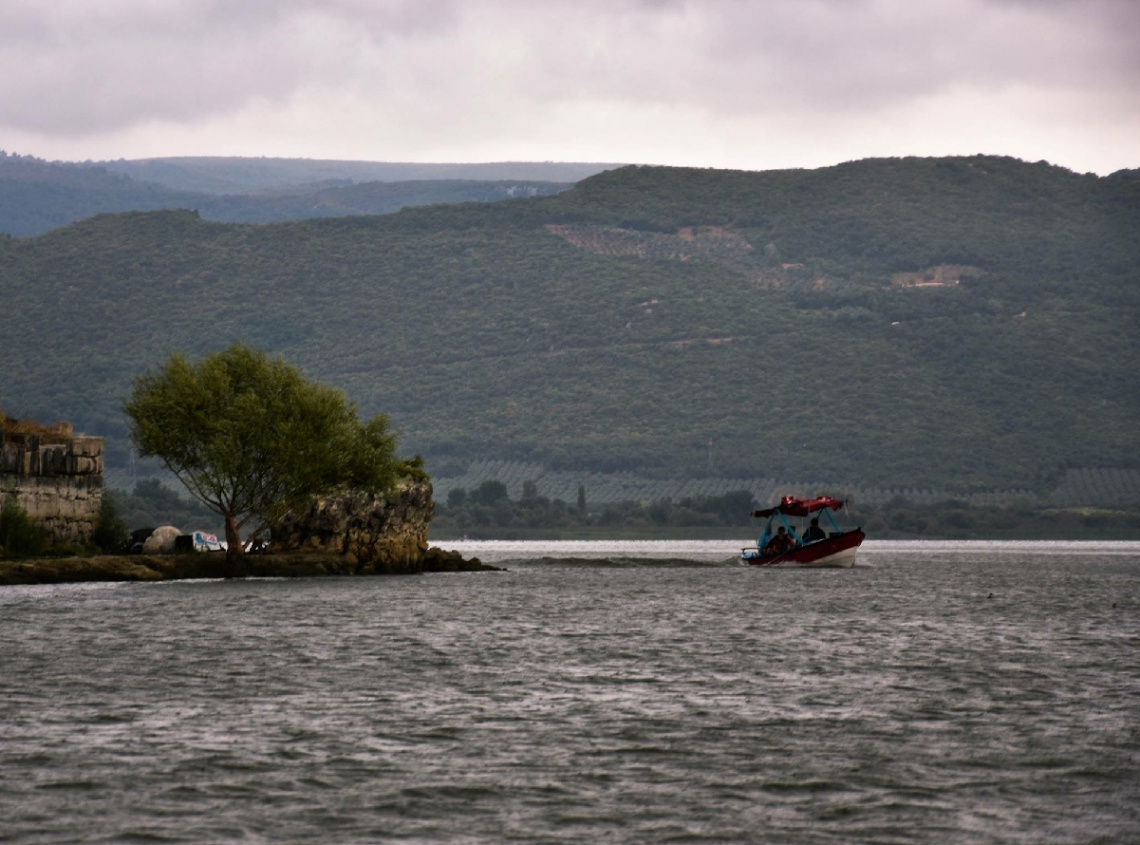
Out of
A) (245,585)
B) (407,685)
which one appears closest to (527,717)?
(407,685)

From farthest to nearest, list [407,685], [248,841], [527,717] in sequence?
[407,685]
[527,717]
[248,841]

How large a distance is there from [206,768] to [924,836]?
9909 mm

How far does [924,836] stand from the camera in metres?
19.4

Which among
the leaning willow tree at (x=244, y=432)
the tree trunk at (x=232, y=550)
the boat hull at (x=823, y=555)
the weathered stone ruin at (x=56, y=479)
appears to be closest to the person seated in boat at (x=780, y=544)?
the boat hull at (x=823, y=555)

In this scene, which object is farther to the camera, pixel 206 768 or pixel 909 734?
pixel 909 734

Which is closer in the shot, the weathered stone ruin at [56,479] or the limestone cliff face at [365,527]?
the weathered stone ruin at [56,479]

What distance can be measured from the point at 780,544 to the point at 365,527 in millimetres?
30206

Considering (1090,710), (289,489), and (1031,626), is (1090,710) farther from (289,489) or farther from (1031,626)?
(289,489)

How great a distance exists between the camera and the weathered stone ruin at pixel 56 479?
226ft

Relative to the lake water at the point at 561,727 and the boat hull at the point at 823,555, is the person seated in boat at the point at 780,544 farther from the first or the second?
the lake water at the point at 561,727

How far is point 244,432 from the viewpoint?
7300cm

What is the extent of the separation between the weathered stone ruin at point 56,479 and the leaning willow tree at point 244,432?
258 centimetres

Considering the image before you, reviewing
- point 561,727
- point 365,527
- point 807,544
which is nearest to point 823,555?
point 807,544

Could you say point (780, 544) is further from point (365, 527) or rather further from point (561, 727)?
point (561, 727)
